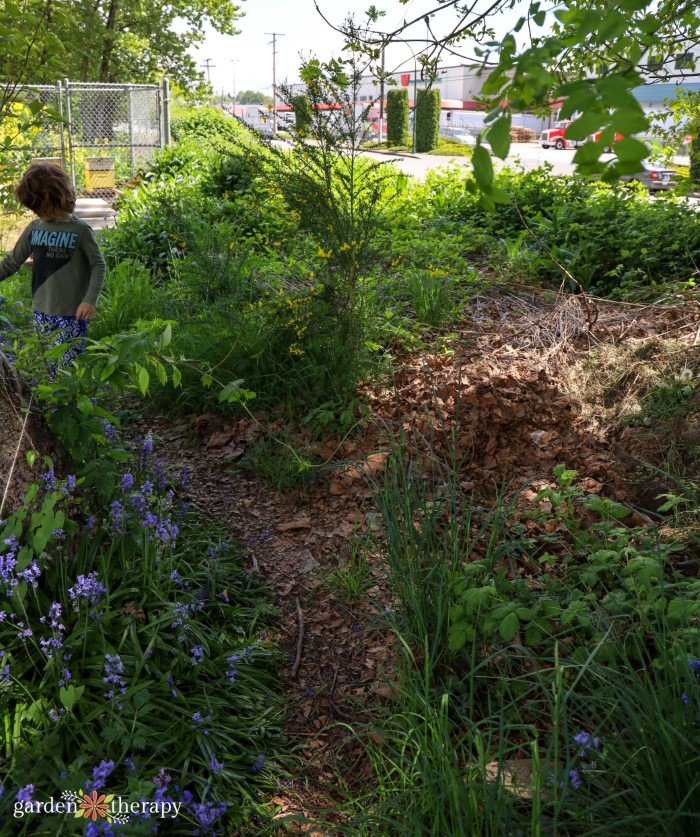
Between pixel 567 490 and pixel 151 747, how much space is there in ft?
6.19

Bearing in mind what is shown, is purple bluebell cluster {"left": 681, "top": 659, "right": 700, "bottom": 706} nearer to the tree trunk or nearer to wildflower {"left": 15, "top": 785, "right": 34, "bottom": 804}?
wildflower {"left": 15, "top": 785, "right": 34, "bottom": 804}

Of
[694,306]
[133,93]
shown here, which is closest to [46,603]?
[694,306]

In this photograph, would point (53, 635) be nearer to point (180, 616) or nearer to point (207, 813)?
point (180, 616)

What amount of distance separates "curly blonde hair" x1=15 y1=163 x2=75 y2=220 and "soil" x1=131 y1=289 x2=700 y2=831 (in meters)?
1.46

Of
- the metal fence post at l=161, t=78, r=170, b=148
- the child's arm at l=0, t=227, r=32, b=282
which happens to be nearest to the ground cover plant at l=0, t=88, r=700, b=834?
the child's arm at l=0, t=227, r=32, b=282

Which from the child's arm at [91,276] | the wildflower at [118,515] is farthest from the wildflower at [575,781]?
the child's arm at [91,276]

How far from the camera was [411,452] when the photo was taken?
358 cm

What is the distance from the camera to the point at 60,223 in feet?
14.7

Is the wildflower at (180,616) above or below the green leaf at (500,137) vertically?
below

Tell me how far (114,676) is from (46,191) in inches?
124

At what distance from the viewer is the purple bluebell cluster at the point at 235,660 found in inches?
102

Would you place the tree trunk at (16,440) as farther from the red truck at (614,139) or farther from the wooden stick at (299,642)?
the red truck at (614,139)

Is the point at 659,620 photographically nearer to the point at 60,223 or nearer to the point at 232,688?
the point at 232,688

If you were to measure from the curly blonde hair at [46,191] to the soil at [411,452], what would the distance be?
146 cm
